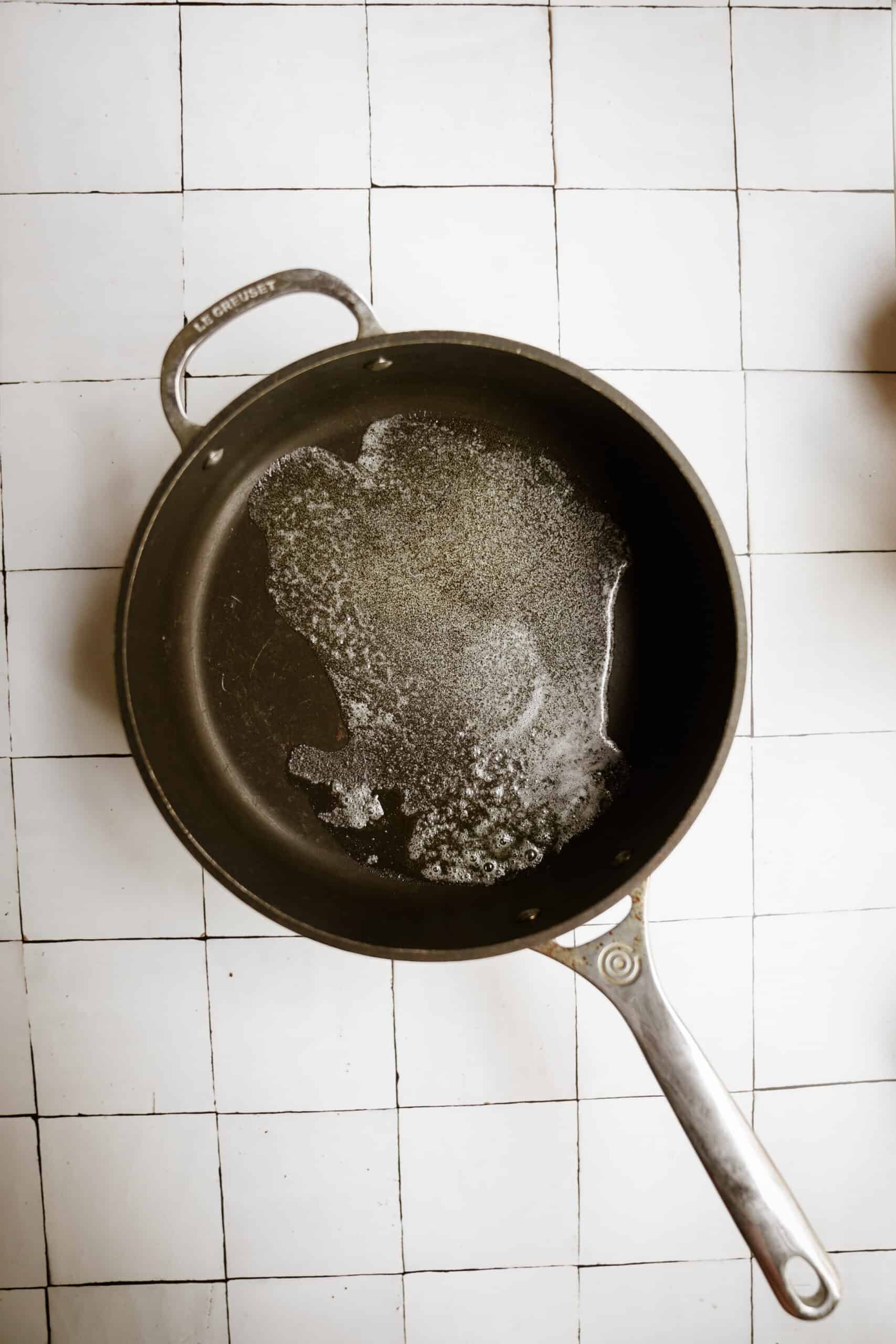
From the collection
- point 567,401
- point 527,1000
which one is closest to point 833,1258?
point 527,1000

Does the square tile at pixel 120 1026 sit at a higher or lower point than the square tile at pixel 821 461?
lower

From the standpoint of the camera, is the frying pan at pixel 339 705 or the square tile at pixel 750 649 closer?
the frying pan at pixel 339 705

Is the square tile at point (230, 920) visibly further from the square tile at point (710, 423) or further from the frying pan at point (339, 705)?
the square tile at point (710, 423)

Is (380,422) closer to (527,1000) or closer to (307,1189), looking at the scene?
(527,1000)

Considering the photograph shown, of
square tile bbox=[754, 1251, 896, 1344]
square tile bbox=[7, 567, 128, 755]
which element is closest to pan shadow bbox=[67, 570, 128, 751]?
square tile bbox=[7, 567, 128, 755]

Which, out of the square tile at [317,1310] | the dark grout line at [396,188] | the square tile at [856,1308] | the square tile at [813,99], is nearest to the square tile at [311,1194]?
the square tile at [317,1310]

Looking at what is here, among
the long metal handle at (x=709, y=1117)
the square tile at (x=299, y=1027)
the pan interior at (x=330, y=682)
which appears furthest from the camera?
the square tile at (x=299, y=1027)

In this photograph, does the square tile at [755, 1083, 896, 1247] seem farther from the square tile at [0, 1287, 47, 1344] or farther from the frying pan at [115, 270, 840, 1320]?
the square tile at [0, 1287, 47, 1344]
